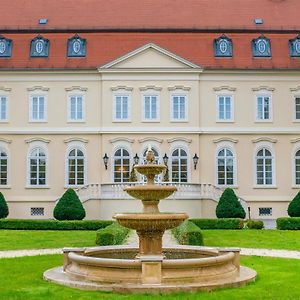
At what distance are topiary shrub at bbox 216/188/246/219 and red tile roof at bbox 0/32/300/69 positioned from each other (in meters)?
6.89

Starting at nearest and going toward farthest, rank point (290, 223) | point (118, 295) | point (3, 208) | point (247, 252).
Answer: point (118, 295) → point (247, 252) → point (290, 223) → point (3, 208)

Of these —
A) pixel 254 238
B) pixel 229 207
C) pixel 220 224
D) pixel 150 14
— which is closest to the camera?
pixel 254 238

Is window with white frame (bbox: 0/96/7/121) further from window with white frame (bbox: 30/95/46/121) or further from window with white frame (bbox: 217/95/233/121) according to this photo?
window with white frame (bbox: 217/95/233/121)

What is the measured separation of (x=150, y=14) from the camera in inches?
1447

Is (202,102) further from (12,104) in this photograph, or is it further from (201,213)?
(12,104)

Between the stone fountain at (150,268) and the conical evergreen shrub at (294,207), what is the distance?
17.5m

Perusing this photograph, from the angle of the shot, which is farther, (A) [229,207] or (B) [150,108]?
(B) [150,108]

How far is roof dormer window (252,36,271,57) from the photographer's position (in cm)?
3453

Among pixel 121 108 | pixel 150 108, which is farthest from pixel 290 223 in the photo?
pixel 121 108

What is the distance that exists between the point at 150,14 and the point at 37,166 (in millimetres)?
10339

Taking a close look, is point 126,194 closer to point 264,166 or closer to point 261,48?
point 264,166

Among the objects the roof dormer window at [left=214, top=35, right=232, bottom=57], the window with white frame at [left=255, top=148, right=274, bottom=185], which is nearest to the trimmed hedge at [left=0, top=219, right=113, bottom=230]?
the window with white frame at [left=255, top=148, right=274, bottom=185]

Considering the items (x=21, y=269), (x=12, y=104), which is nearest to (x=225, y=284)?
(x=21, y=269)

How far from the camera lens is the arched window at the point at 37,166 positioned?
112 feet
